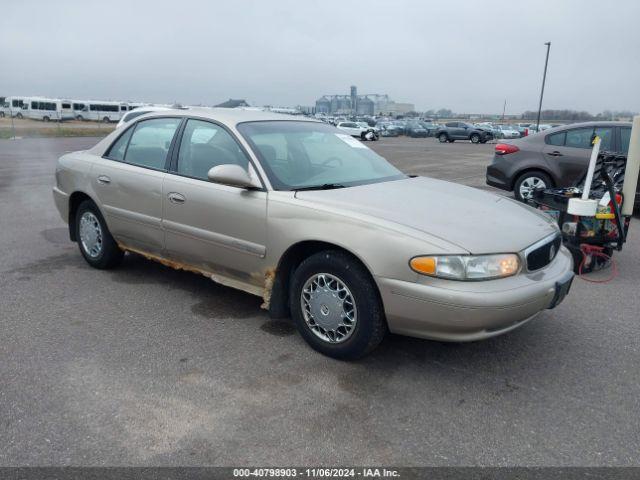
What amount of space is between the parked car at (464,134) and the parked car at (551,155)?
33.5 meters

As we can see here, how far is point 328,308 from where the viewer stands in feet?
11.3

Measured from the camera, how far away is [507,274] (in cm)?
314

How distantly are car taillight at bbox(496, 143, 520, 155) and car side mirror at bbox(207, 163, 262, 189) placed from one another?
682 cm

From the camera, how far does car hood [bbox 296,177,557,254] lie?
3.18 metres

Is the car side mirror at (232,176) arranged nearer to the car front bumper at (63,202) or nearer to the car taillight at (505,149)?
the car front bumper at (63,202)

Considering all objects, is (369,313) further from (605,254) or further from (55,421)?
(605,254)

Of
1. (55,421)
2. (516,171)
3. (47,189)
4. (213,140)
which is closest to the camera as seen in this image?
(55,421)

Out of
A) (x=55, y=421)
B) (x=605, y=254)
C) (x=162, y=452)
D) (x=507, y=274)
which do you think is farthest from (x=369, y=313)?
(x=605, y=254)

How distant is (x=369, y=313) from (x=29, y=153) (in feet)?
68.3

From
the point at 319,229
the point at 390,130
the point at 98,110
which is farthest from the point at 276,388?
the point at 98,110

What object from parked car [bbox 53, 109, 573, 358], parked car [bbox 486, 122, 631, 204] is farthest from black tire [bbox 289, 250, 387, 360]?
parked car [bbox 486, 122, 631, 204]

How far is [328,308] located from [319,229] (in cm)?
50

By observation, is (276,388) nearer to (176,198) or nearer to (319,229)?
(319,229)

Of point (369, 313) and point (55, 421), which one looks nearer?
point (55, 421)
